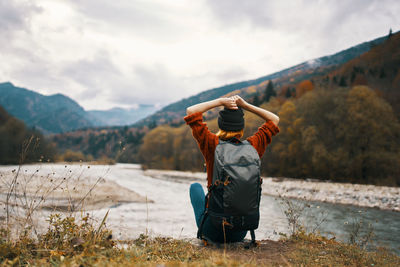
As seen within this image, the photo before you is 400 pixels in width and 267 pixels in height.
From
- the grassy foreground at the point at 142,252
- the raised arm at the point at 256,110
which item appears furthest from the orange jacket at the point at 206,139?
the grassy foreground at the point at 142,252

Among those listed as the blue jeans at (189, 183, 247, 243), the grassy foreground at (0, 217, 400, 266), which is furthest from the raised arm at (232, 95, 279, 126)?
the grassy foreground at (0, 217, 400, 266)

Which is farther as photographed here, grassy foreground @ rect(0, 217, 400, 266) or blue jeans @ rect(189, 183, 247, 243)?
blue jeans @ rect(189, 183, 247, 243)

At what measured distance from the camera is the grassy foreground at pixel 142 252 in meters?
2.23

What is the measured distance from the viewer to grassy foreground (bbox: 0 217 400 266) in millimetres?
2232

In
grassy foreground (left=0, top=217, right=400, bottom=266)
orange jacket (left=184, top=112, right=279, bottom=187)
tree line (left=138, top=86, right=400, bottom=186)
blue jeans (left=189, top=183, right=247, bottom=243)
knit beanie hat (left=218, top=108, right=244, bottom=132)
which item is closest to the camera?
grassy foreground (left=0, top=217, right=400, bottom=266)

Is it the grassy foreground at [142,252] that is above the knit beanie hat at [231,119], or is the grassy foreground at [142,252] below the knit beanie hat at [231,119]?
below

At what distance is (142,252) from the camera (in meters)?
2.69

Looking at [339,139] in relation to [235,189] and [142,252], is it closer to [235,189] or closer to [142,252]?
[235,189]

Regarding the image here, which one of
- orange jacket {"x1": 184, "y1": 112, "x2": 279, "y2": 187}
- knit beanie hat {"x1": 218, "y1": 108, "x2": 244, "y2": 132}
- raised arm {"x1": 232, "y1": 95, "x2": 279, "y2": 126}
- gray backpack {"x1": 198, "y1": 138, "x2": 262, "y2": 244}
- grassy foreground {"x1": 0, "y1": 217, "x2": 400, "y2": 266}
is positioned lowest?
grassy foreground {"x1": 0, "y1": 217, "x2": 400, "y2": 266}

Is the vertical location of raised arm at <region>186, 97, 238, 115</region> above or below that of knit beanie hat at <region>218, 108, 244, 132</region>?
above

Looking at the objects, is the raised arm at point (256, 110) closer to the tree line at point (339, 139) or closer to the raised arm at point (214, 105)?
the raised arm at point (214, 105)

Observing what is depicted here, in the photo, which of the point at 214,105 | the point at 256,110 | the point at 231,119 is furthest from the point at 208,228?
the point at 256,110

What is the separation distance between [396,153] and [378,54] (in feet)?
98.4

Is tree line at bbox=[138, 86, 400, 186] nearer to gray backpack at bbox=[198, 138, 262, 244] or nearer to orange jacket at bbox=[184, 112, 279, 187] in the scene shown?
orange jacket at bbox=[184, 112, 279, 187]
